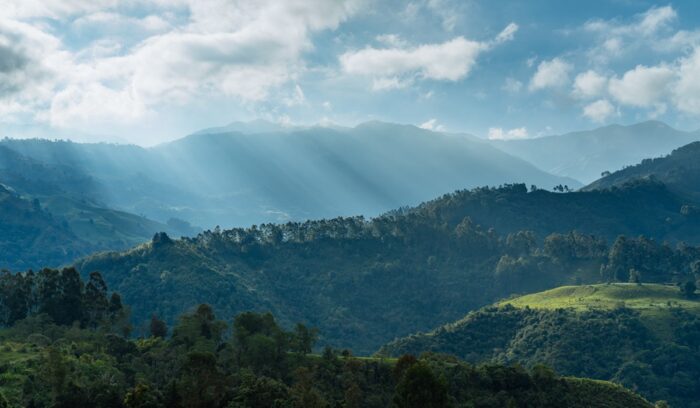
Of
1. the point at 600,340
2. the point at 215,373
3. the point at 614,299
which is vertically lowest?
the point at 600,340

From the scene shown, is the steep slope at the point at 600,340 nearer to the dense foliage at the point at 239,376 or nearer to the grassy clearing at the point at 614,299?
the grassy clearing at the point at 614,299

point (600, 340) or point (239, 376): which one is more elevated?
point (239, 376)

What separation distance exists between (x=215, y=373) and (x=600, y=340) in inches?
4460

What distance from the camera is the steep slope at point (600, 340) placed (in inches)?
5094

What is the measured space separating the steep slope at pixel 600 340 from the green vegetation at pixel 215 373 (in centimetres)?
5363

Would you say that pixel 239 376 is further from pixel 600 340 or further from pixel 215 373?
pixel 600 340

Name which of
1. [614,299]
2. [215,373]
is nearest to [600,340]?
[614,299]

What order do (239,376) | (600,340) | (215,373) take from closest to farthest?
(215,373)
(239,376)
(600,340)

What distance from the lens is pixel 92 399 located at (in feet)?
168

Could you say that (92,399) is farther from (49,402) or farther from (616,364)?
(616,364)

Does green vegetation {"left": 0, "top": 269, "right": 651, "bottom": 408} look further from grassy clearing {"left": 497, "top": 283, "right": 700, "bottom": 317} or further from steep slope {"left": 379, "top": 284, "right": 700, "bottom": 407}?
grassy clearing {"left": 497, "top": 283, "right": 700, "bottom": 317}

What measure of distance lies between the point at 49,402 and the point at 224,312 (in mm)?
118267

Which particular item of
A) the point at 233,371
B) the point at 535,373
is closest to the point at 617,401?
the point at 535,373

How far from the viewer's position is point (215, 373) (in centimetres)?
5347
